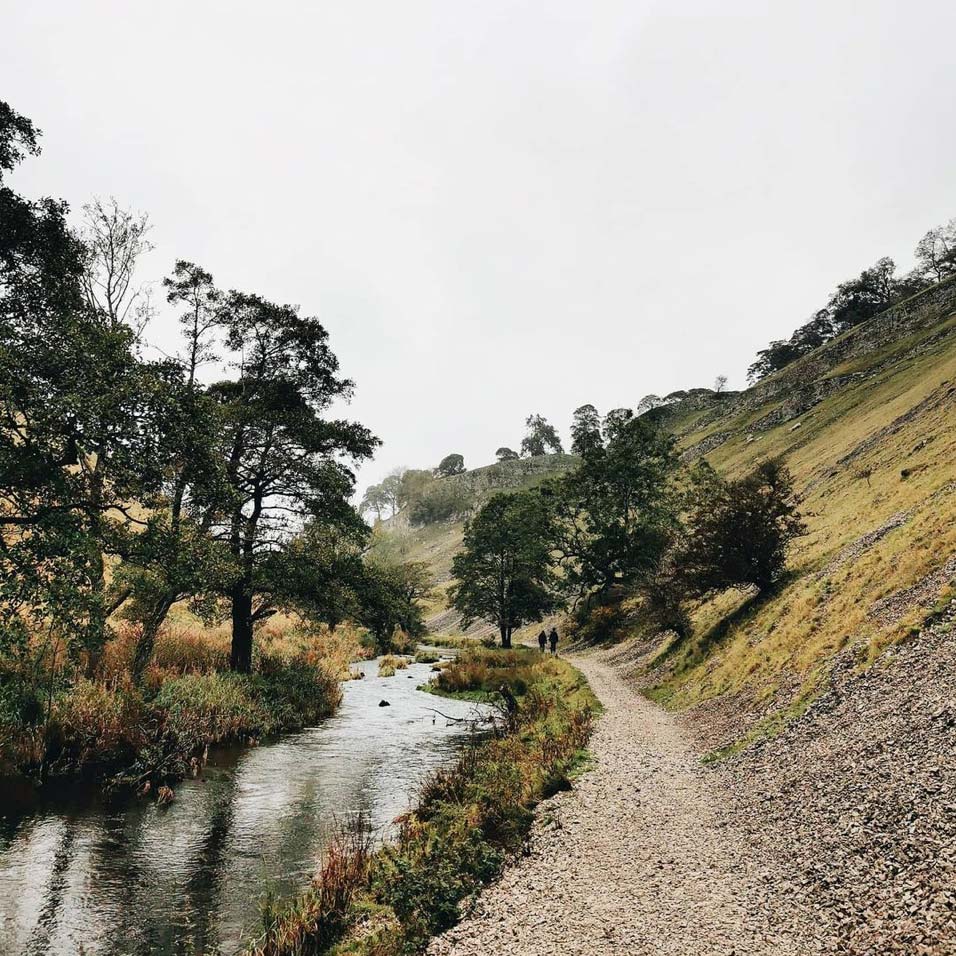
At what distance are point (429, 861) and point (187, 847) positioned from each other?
5456 mm

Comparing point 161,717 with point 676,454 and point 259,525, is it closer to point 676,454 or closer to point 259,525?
point 259,525

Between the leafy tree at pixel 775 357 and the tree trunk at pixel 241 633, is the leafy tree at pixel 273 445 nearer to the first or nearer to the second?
the tree trunk at pixel 241 633

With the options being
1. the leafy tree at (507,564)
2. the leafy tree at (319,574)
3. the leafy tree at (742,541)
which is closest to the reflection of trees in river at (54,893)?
the leafy tree at (319,574)

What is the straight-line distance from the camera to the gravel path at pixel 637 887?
691 centimetres

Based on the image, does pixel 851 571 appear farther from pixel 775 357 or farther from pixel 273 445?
pixel 775 357

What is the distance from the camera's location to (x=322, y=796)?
14945mm

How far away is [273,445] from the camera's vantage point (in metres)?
26.2

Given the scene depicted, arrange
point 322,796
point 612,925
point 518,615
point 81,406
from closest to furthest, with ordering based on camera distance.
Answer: point 612,925 < point 81,406 < point 322,796 < point 518,615

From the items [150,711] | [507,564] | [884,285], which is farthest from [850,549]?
[884,285]

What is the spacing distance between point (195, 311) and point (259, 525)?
9.92 metres

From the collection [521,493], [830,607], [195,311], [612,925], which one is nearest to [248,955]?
[612,925]

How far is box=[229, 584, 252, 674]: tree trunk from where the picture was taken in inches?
1011

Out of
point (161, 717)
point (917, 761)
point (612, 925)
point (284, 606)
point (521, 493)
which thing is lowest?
point (612, 925)

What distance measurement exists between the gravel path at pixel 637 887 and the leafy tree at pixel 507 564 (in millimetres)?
46859
